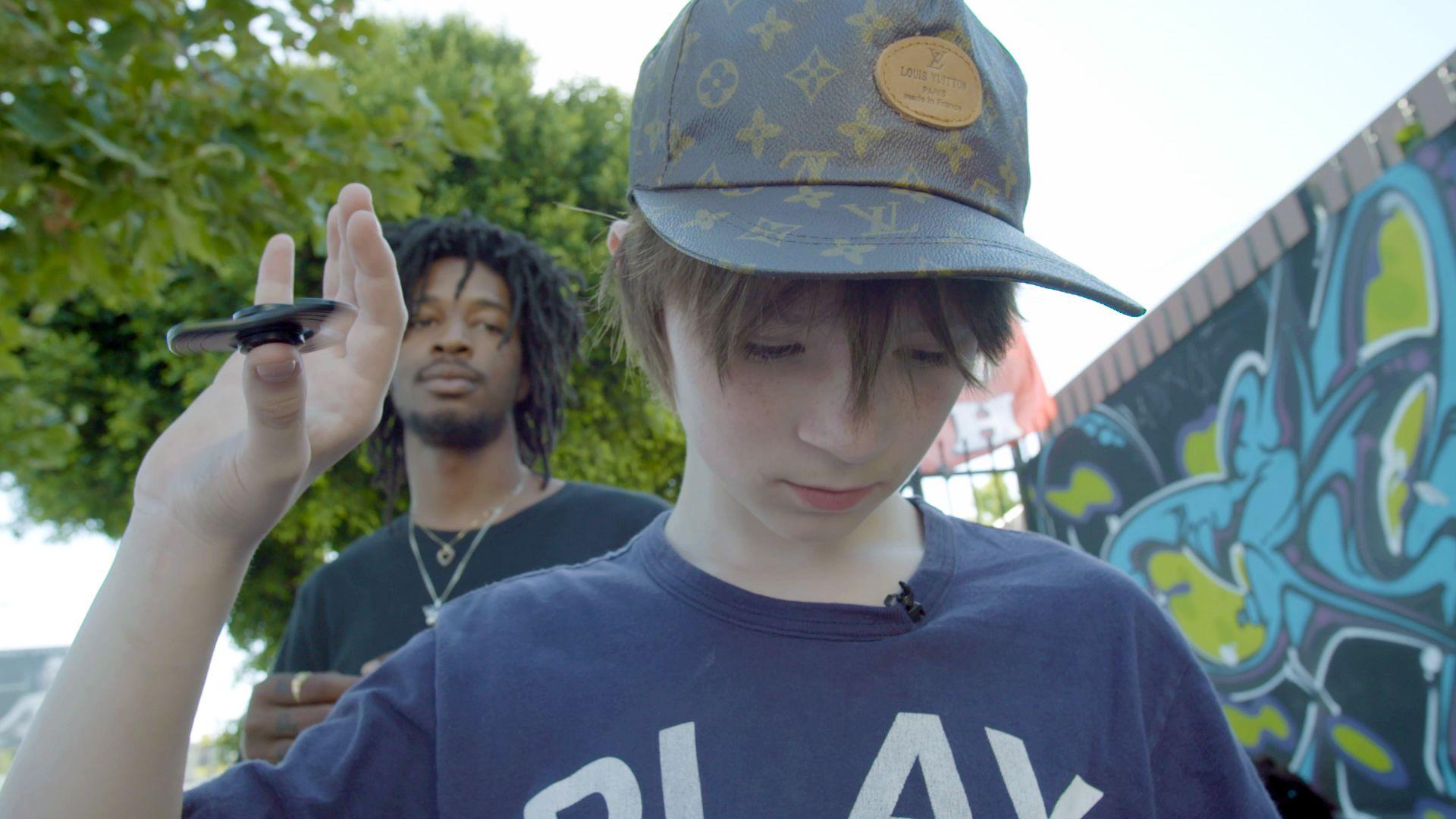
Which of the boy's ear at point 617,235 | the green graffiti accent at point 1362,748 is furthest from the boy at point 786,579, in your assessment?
the green graffiti accent at point 1362,748

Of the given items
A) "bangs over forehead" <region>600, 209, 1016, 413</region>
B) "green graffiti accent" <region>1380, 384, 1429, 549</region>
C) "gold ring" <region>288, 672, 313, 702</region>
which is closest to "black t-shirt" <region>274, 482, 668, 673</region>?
"gold ring" <region>288, 672, 313, 702</region>

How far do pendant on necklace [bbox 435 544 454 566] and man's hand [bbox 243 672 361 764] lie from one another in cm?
64

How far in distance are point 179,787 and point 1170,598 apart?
464cm

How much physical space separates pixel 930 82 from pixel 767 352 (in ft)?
1.05

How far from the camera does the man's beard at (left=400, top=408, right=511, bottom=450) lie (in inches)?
109

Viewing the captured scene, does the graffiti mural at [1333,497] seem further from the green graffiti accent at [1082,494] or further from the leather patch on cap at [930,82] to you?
the leather patch on cap at [930,82]

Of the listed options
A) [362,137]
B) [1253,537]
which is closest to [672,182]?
[362,137]

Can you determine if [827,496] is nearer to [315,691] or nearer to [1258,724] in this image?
[315,691]

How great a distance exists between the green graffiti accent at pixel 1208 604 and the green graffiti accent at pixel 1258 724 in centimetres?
21

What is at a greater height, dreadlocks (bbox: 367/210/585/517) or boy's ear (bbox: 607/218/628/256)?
dreadlocks (bbox: 367/210/585/517)

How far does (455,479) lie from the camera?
9.11ft

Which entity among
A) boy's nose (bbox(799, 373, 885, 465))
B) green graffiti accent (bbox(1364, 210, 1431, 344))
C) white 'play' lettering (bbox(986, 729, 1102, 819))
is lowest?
white 'play' lettering (bbox(986, 729, 1102, 819))

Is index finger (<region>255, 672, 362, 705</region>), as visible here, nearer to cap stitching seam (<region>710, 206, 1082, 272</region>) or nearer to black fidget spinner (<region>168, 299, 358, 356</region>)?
black fidget spinner (<region>168, 299, 358, 356</region>)

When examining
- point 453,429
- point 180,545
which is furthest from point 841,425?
point 453,429
